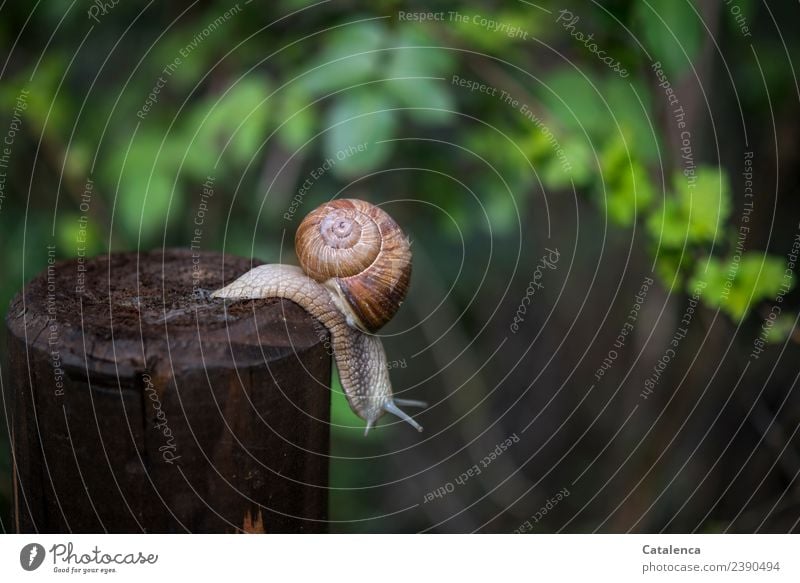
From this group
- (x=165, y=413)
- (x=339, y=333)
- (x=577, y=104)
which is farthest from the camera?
(x=577, y=104)

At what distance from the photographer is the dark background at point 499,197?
1.79 meters

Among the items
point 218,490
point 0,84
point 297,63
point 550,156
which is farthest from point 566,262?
point 218,490

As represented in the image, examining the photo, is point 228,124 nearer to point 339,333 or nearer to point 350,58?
point 350,58

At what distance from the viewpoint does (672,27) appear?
5.52ft

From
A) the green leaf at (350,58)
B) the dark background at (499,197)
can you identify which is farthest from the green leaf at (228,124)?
the green leaf at (350,58)

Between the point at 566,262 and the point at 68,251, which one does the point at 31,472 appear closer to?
the point at 68,251

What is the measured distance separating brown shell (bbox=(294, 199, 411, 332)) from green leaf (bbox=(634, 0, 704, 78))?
76 cm

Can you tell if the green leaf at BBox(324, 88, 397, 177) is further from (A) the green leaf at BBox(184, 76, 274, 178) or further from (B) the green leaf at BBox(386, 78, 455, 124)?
(A) the green leaf at BBox(184, 76, 274, 178)

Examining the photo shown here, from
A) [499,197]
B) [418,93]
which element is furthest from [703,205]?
[418,93]

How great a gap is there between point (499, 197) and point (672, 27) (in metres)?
0.62

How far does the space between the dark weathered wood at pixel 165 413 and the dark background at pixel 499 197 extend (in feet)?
2.21

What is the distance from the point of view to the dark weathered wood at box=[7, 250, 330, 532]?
1.05m

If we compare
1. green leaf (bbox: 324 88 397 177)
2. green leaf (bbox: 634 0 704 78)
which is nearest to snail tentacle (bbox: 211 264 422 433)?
green leaf (bbox: 324 88 397 177)

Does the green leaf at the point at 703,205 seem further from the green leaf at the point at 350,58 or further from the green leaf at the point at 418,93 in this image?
the green leaf at the point at 350,58
